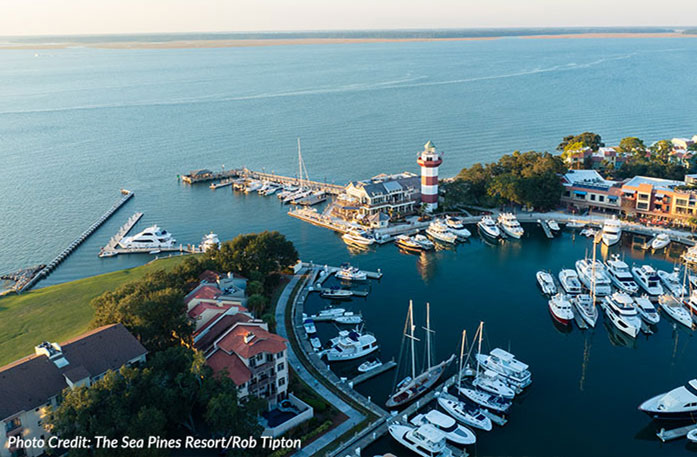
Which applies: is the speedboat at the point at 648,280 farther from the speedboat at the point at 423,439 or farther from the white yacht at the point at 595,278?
the speedboat at the point at 423,439

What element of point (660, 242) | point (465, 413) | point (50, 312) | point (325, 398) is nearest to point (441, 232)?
point (660, 242)

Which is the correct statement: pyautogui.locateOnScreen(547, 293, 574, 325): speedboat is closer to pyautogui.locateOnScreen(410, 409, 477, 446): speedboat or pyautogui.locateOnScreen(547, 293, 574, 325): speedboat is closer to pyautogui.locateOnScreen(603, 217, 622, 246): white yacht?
pyautogui.locateOnScreen(410, 409, 477, 446): speedboat

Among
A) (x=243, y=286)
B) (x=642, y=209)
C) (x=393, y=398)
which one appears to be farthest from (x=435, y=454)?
(x=642, y=209)

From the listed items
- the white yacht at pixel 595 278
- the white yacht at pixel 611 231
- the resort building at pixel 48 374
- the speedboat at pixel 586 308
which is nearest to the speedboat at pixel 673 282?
the white yacht at pixel 595 278

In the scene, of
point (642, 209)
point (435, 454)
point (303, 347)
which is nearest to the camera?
point (435, 454)

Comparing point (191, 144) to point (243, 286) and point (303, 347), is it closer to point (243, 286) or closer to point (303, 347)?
point (243, 286)

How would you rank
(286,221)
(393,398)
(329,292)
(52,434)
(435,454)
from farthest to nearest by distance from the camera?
(286,221), (329,292), (393,398), (435,454), (52,434)

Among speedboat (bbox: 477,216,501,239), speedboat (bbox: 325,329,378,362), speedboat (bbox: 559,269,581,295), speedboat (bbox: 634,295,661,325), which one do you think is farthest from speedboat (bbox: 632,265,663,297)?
speedboat (bbox: 325,329,378,362)
